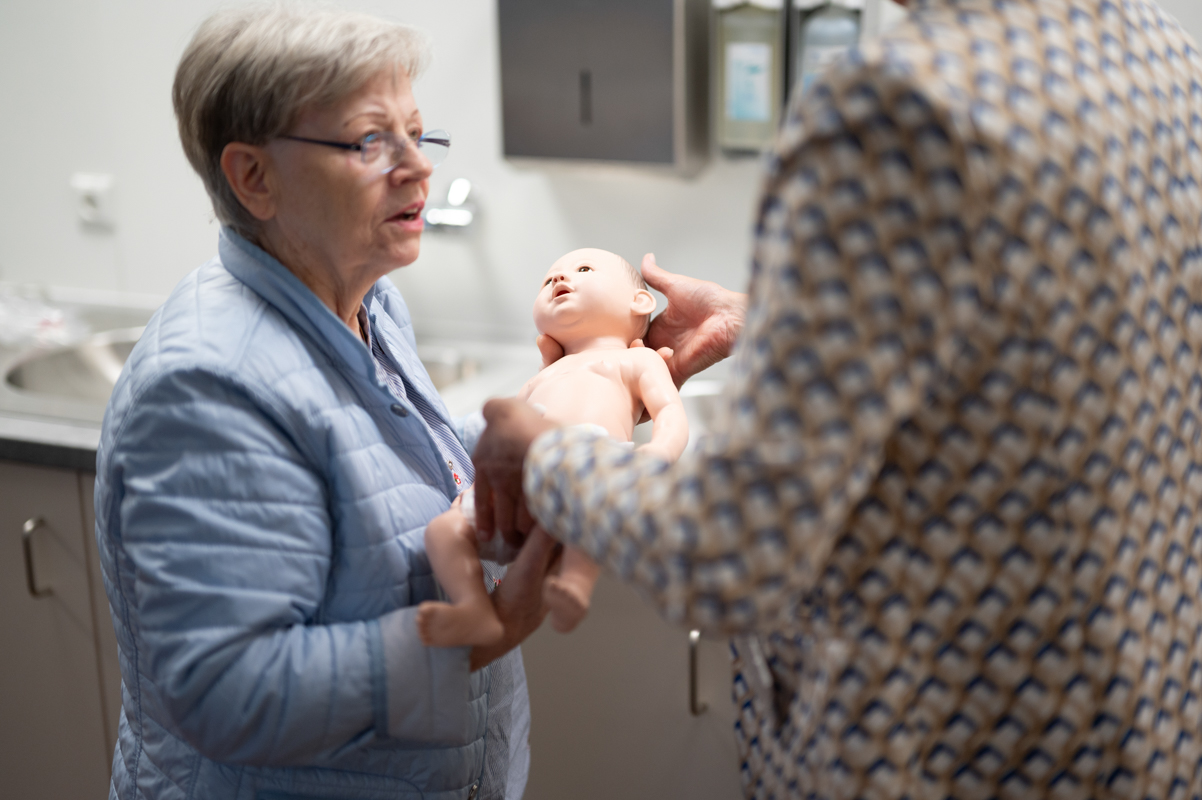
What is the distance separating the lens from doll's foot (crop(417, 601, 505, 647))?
1.00 meters

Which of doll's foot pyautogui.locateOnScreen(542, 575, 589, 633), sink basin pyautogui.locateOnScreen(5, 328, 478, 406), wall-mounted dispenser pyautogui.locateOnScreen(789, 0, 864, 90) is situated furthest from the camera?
sink basin pyautogui.locateOnScreen(5, 328, 478, 406)

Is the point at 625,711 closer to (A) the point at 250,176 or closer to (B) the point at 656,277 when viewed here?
(B) the point at 656,277

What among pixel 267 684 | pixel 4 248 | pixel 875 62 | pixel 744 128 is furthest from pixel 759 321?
pixel 4 248

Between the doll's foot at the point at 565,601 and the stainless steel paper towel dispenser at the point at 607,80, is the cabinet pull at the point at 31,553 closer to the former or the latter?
the stainless steel paper towel dispenser at the point at 607,80

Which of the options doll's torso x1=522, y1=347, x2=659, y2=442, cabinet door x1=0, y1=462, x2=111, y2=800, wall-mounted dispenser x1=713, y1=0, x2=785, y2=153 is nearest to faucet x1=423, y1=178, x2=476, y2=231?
wall-mounted dispenser x1=713, y1=0, x2=785, y2=153

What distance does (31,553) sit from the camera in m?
2.02

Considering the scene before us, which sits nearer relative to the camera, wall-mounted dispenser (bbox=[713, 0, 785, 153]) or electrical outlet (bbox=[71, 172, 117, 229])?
wall-mounted dispenser (bbox=[713, 0, 785, 153])

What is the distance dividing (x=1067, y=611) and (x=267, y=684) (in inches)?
27.5

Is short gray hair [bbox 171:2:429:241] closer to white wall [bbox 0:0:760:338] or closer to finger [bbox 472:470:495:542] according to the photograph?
finger [bbox 472:470:495:542]

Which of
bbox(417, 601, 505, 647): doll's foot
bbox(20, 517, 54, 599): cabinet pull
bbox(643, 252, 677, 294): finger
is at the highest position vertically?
A: bbox(643, 252, 677, 294): finger

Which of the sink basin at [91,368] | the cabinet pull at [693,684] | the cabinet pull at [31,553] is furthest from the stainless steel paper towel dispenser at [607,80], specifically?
the cabinet pull at [31,553]

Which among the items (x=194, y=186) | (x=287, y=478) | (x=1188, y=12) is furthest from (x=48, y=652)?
(x=1188, y=12)

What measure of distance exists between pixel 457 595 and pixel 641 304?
525 mm

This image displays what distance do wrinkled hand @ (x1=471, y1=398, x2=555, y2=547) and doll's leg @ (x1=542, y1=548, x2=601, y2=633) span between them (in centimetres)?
7
